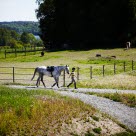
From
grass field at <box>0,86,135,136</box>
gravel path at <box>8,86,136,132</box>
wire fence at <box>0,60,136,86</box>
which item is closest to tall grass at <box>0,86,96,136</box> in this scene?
grass field at <box>0,86,135,136</box>

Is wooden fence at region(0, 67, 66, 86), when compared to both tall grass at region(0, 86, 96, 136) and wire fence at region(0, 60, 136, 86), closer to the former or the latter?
wire fence at region(0, 60, 136, 86)

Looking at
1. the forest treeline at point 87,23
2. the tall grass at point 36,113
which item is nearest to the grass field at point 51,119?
the tall grass at point 36,113

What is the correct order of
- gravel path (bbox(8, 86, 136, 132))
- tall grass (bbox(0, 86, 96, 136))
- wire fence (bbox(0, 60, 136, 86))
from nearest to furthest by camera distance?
tall grass (bbox(0, 86, 96, 136)) → gravel path (bbox(8, 86, 136, 132)) → wire fence (bbox(0, 60, 136, 86))

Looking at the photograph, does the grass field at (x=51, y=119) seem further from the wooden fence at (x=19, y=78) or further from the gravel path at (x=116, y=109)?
the wooden fence at (x=19, y=78)

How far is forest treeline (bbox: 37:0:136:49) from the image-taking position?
3499 inches

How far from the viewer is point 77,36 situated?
3701 inches

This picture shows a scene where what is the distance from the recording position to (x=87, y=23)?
93750 millimetres

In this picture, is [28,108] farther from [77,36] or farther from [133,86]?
[77,36]

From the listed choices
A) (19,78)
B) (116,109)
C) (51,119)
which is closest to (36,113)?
(51,119)

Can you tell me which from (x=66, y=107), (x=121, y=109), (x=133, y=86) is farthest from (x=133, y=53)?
(x=66, y=107)

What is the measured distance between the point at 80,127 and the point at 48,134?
2101 mm

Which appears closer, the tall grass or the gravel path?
the tall grass

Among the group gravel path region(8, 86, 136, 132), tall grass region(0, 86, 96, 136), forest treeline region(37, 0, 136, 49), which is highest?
forest treeline region(37, 0, 136, 49)

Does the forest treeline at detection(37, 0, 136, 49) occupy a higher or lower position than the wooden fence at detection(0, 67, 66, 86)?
higher
